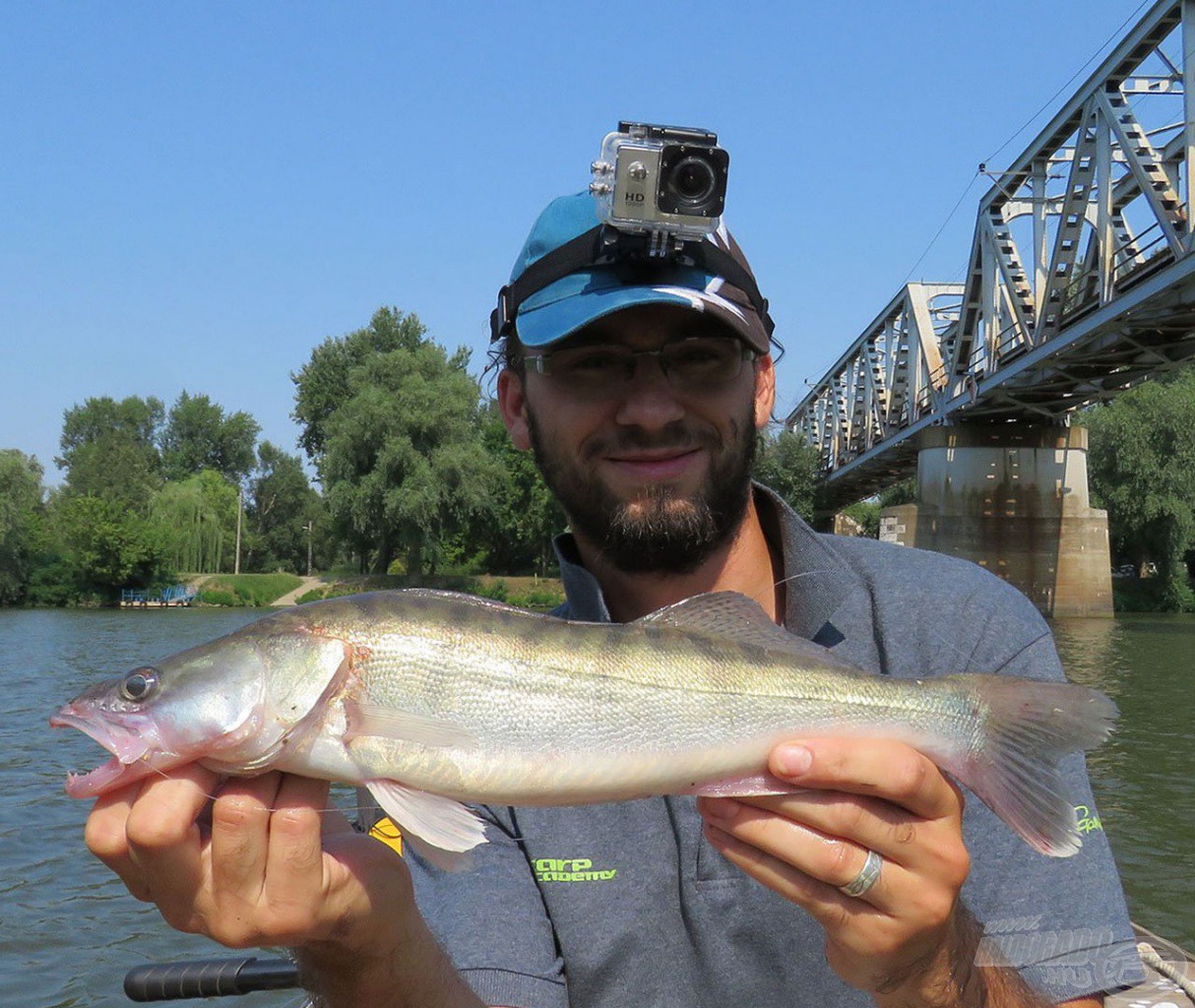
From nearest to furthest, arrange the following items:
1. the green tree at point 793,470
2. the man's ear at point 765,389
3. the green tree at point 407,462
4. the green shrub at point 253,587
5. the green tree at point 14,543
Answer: the man's ear at point 765,389
the green tree at point 407,462
the green tree at point 14,543
the green shrub at point 253,587
the green tree at point 793,470

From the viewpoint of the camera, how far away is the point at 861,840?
2344 mm

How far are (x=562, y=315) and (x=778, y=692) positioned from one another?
1.35 m

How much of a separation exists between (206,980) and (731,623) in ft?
10.7

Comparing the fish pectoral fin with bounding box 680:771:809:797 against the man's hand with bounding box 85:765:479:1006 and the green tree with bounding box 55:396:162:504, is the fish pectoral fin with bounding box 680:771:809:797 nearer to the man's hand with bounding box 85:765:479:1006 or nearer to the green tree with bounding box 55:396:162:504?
the man's hand with bounding box 85:765:479:1006

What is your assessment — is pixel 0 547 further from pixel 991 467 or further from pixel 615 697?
pixel 615 697

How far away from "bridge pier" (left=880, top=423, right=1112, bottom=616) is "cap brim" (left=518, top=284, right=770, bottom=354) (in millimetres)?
39647

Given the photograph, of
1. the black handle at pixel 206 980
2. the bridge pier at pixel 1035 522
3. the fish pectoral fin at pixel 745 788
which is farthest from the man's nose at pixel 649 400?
the bridge pier at pixel 1035 522

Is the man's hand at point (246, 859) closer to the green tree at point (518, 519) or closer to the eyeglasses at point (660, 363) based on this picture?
the eyeglasses at point (660, 363)

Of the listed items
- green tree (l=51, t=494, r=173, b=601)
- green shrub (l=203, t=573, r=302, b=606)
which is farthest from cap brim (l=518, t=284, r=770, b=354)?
green tree (l=51, t=494, r=173, b=601)

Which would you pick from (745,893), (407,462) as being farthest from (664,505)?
(407,462)

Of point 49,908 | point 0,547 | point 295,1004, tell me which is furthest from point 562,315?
point 0,547

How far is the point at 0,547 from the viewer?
57.2 meters

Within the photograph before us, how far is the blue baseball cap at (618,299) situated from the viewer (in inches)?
128

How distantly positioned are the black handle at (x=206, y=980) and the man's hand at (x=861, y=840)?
2956 millimetres
